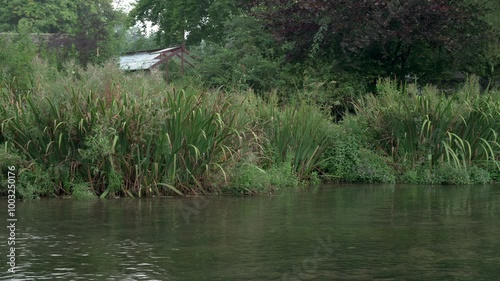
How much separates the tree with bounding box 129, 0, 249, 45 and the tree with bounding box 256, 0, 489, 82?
21252 millimetres

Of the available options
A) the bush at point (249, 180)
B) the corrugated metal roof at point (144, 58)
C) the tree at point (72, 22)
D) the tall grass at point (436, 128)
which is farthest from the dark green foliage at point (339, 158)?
the corrugated metal roof at point (144, 58)

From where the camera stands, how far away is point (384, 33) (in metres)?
23.7

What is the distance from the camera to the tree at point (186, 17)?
48431mm

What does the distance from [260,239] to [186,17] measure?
4197 centimetres

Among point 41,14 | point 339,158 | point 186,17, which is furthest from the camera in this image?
point 41,14

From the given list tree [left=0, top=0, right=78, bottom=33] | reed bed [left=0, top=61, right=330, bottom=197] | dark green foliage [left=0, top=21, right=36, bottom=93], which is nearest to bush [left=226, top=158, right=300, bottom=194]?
reed bed [left=0, top=61, right=330, bottom=197]

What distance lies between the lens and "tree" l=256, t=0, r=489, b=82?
2375cm

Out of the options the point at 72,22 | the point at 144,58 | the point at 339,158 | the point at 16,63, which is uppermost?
the point at 72,22

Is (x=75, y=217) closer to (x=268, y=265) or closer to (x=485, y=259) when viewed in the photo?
(x=268, y=265)

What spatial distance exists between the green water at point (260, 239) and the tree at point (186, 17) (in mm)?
34152

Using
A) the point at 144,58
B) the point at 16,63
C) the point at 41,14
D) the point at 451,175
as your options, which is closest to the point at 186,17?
the point at 144,58

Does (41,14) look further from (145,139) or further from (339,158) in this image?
(145,139)

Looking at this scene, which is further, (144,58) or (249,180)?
(144,58)

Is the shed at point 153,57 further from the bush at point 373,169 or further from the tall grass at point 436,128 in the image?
the bush at point 373,169
